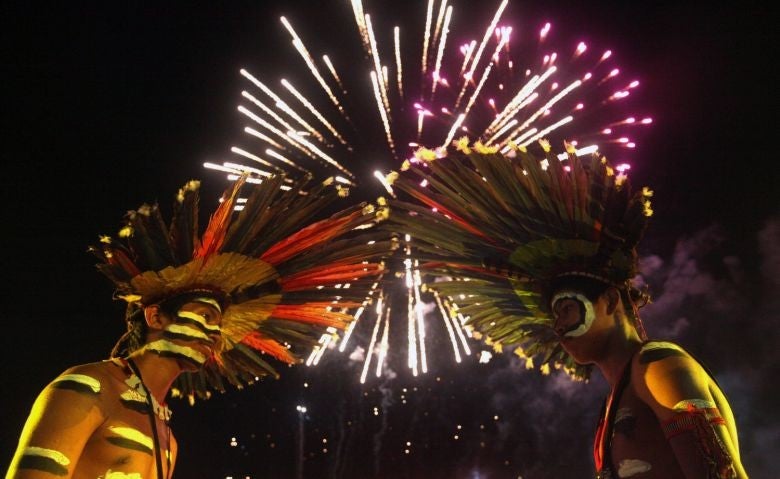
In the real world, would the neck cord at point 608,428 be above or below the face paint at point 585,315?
below

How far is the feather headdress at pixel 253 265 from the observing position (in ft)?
15.6

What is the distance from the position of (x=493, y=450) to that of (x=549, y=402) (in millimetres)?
3153

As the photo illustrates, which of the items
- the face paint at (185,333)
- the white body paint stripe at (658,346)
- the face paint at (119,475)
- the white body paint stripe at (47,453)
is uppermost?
the face paint at (185,333)

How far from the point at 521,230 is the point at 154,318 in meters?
2.69

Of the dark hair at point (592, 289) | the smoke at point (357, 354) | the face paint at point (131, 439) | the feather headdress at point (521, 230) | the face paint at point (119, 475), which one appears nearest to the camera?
the face paint at point (119, 475)

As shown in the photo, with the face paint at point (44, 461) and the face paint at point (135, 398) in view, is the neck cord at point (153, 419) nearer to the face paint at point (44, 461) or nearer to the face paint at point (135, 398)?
the face paint at point (135, 398)

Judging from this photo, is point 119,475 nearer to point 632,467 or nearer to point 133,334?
point 133,334

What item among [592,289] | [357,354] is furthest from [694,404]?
[357,354]

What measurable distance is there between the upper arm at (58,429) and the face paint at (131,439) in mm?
123

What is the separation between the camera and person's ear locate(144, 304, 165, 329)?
15.3ft

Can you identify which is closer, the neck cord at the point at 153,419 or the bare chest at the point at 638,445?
the bare chest at the point at 638,445

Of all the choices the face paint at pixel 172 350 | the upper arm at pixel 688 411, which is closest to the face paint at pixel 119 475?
the face paint at pixel 172 350

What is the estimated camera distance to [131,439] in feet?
13.1

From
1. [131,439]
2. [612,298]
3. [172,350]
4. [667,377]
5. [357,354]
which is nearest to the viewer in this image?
[667,377]
